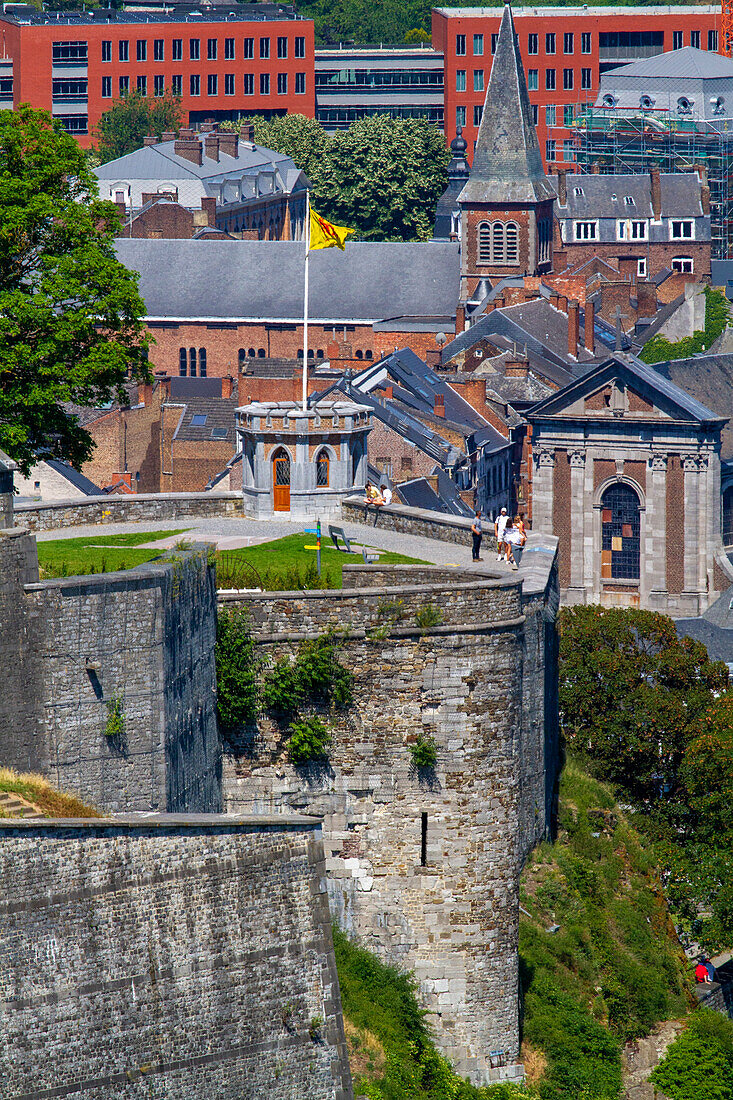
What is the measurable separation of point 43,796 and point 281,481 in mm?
15604

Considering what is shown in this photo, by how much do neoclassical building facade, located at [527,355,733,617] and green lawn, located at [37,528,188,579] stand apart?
65355mm

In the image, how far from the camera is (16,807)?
21094 mm

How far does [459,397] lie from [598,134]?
72.2m

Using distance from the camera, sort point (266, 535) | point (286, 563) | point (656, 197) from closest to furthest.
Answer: point (286, 563) < point (266, 535) < point (656, 197)

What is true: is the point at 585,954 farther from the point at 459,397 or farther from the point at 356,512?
the point at 459,397

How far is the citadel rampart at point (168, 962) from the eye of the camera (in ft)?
65.3

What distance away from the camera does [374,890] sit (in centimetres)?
2892

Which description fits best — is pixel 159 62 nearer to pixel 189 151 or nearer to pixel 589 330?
pixel 189 151

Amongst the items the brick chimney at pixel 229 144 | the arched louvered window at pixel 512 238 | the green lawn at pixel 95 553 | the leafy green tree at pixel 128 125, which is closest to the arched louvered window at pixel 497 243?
the arched louvered window at pixel 512 238

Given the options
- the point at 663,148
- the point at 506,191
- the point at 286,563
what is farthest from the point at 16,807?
the point at 663,148

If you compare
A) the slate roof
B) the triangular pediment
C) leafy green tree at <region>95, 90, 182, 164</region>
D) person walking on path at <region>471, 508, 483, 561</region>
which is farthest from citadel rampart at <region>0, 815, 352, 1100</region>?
leafy green tree at <region>95, 90, 182, 164</region>

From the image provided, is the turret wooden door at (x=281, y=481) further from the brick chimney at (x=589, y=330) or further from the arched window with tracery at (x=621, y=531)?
the brick chimney at (x=589, y=330)

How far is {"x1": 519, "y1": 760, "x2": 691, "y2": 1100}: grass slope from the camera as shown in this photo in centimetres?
3081

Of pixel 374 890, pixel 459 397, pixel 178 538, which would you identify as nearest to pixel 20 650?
pixel 374 890
